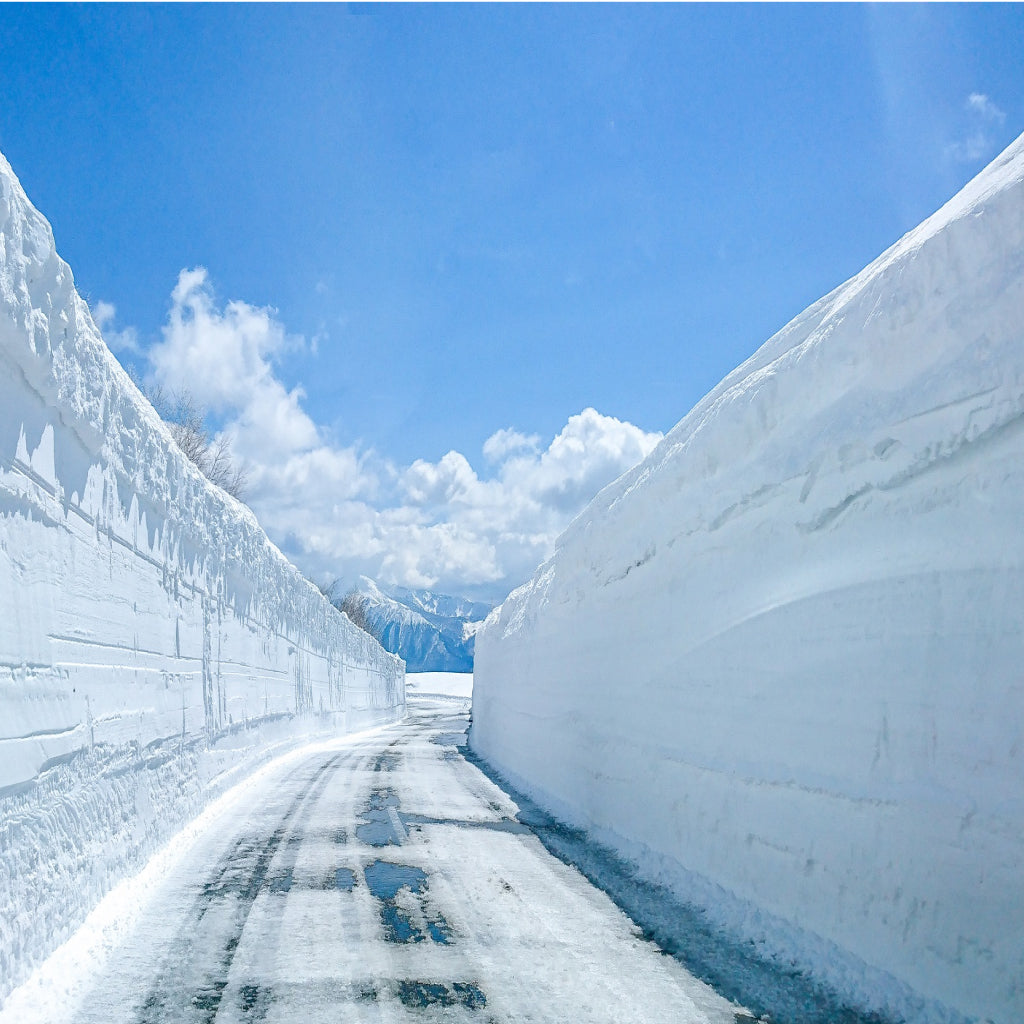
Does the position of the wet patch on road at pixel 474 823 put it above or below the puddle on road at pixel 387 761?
above

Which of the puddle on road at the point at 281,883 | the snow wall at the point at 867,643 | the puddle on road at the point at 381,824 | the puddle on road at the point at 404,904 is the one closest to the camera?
the snow wall at the point at 867,643

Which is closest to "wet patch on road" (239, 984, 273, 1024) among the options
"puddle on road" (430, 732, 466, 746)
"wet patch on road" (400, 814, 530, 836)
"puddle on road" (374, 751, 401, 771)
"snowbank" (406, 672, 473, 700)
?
"wet patch on road" (400, 814, 530, 836)

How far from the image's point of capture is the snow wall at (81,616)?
456cm

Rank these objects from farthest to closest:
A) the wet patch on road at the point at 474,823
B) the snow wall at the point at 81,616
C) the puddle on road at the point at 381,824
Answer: the wet patch on road at the point at 474,823 → the puddle on road at the point at 381,824 → the snow wall at the point at 81,616

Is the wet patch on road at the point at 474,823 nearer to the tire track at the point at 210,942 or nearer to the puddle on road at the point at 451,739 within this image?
the tire track at the point at 210,942

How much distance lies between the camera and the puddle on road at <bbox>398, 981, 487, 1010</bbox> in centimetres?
424

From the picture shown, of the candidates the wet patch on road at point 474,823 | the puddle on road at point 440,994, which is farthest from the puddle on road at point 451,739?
the puddle on road at point 440,994

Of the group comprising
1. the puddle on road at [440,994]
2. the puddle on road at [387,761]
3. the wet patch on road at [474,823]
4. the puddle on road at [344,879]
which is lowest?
the puddle on road at [387,761]

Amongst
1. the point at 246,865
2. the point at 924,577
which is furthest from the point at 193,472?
the point at 924,577

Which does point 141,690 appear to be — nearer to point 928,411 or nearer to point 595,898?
point 595,898

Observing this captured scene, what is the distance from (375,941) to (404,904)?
0.90 meters

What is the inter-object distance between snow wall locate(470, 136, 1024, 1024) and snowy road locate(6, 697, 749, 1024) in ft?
3.47

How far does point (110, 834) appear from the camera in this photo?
609cm

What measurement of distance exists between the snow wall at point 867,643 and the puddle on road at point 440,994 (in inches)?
83.7
